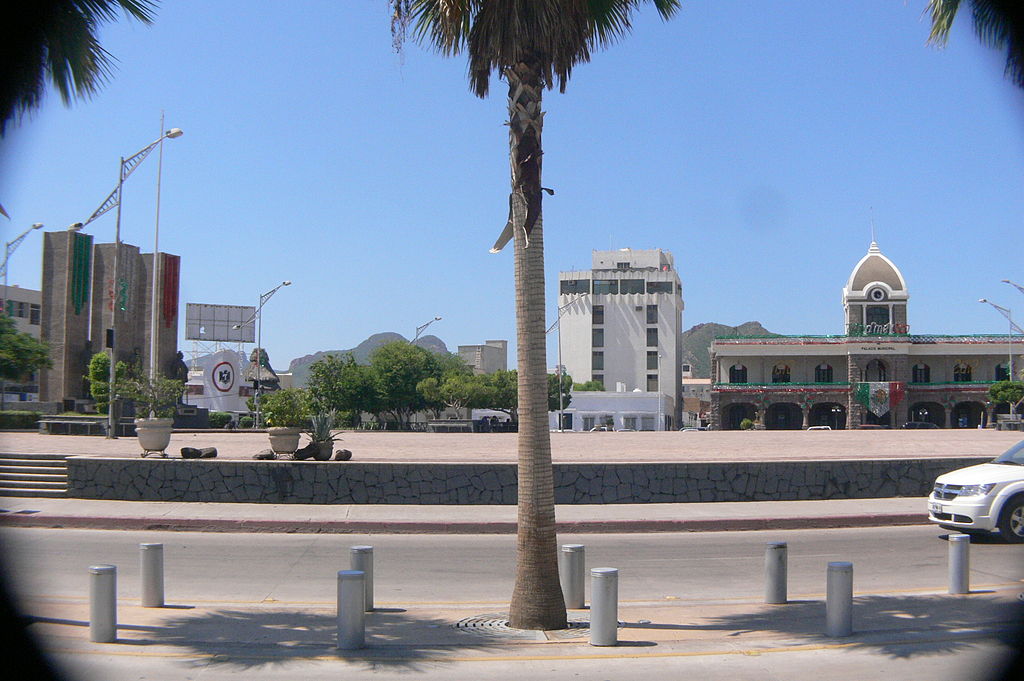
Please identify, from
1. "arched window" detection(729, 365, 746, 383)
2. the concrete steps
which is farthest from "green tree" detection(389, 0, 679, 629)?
"arched window" detection(729, 365, 746, 383)

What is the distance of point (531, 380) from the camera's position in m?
8.97

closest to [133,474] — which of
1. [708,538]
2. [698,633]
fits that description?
[708,538]

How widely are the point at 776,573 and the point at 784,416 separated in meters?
82.0

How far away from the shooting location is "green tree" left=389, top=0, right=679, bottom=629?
350 inches

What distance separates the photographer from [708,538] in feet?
52.3

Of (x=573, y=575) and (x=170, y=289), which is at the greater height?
(x=170, y=289)

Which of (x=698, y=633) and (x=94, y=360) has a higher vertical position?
(x=94, y=360)

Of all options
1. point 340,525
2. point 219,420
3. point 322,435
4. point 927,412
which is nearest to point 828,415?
point 927,412

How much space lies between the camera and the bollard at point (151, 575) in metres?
9.80

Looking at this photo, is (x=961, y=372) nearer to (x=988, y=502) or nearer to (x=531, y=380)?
(x=988, y=502)

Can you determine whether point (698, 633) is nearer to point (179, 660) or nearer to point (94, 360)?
point (179, 660)

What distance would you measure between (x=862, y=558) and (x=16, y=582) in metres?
11.4

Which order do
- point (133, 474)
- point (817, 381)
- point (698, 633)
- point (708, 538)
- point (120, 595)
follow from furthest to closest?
point (817, 381), point (133, 474), point (708, 538), point (120, 595), point (698, 633)

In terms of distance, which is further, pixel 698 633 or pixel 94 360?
pixel 94 360
